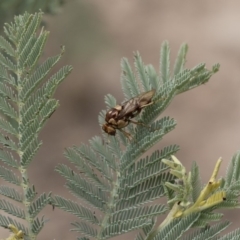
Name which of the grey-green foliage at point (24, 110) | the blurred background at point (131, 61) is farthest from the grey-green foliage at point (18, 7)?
the blurred background at point (131, 61)

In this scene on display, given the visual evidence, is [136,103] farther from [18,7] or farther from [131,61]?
[131,61]

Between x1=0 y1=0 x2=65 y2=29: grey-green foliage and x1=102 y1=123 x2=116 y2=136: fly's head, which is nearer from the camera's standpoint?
x1=102 y1=123 x2=116 y2=136: fly's head

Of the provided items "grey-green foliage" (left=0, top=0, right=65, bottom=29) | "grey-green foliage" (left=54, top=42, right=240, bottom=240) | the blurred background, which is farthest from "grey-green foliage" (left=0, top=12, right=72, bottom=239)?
the blurred background

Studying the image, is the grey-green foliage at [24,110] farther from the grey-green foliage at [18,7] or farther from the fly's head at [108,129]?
the grey-green foliage at [18,7]

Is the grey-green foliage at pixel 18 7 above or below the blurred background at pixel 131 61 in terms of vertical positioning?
below

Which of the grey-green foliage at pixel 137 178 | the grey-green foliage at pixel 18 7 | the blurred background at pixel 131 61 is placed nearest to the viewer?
the grey-green foliage at pixel 137 178

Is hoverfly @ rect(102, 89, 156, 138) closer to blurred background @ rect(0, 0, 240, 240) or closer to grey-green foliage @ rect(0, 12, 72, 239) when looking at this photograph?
grey-green foliage @ rect(0, 12, 72, 239)

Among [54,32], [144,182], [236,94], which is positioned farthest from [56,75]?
[236,94]
